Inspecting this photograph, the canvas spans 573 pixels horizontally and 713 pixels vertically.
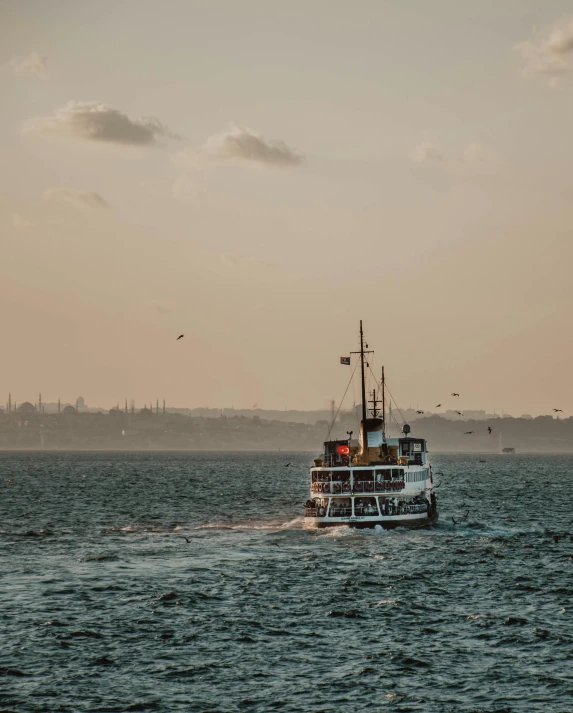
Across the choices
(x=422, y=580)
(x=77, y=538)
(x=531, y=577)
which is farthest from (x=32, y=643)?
(x=77, y=538)

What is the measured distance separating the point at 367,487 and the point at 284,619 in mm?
32231

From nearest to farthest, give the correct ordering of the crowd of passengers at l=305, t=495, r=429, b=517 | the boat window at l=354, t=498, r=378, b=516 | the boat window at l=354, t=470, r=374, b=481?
1. the boat window at l=354, t=498, r=378, b=516
2. the crowd of passengers at l=305, t=495, r=429, b=517
3. the boat window at l=354, t=470, r=374, b=481

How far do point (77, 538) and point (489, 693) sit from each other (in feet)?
173

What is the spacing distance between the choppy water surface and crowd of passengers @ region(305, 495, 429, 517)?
1738 mm

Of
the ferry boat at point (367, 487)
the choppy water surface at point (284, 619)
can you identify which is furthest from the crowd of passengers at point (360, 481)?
the choppy water surface at point (284, 619)

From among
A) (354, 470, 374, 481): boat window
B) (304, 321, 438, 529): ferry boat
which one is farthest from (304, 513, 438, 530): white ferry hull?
(354, 470, 374, 481): boat window

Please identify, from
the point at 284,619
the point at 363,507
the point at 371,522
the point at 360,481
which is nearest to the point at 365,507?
Answer: the point at 363,507

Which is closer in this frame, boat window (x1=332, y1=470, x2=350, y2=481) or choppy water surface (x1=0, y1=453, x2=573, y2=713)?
choppy water surface (x1=0, y1=453, x2=573, y2=713)

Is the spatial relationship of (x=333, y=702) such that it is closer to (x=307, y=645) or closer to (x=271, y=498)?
(x=307, y=645)

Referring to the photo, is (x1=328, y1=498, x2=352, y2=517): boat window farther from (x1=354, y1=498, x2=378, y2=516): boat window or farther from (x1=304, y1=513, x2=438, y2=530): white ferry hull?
(x1=354, y1=498, x2=378, y2=516): boat window

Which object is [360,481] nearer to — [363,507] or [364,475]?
[364,475]

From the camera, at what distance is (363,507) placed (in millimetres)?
81375

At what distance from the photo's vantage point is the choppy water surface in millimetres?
37219

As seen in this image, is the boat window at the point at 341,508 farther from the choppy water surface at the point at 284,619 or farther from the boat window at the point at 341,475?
the boat window at the point at 341,475
